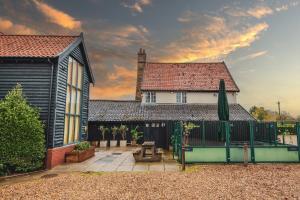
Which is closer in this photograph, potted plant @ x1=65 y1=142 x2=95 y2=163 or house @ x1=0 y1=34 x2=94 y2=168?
house @ x1=0 y1=34 x2=94 y2=168

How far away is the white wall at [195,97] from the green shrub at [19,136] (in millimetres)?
17437

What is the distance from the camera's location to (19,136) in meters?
9.82

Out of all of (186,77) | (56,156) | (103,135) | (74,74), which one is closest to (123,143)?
(103,135)

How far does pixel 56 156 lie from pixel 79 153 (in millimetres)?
1602

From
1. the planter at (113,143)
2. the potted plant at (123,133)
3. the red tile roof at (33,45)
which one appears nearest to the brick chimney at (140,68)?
the potted plant at (123,133)

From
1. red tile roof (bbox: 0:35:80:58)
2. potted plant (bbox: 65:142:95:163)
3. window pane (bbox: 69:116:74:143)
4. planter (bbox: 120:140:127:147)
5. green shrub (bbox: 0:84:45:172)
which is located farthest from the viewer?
planter (bbox: 120:140:127:147)

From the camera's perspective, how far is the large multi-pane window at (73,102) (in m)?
13.6

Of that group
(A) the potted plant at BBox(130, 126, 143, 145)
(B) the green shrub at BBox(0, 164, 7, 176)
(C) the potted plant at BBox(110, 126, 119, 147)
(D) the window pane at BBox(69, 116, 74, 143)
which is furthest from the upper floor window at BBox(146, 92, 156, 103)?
(B) the green shrub at BBox(0, 164, 7, 176)

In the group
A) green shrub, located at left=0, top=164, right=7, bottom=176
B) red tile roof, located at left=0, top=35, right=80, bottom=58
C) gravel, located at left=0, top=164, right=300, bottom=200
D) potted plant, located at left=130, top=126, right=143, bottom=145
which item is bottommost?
gravel, located at left=0, top=164, right=300, bottom=200

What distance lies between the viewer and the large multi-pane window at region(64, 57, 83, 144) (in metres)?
13.6

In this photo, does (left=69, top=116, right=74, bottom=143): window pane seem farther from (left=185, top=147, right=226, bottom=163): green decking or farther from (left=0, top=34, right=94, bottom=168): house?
(left=185, top=147, right=226, bottom=163): green decking

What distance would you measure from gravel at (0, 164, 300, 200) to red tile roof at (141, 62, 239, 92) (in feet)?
56.7

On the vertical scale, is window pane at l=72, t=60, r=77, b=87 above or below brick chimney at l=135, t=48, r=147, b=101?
below

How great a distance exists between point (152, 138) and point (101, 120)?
5704 millimetres
